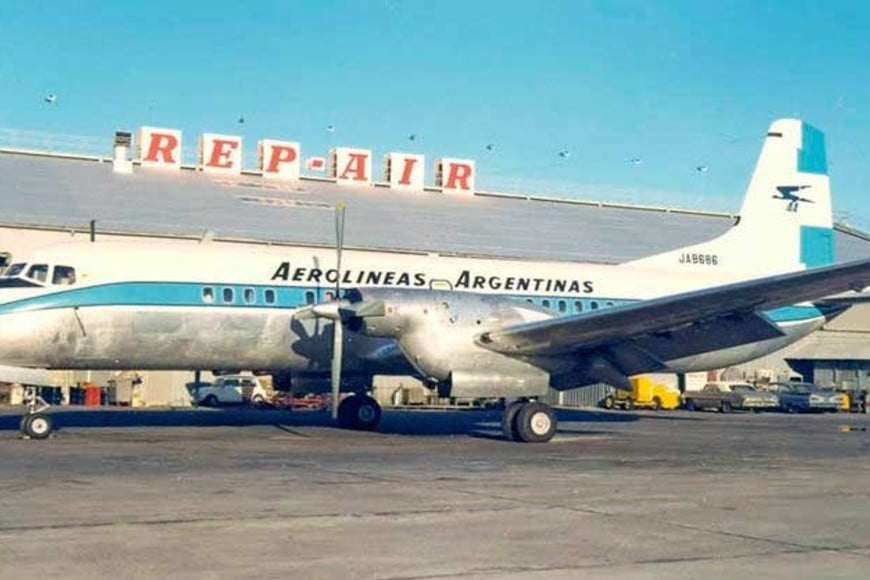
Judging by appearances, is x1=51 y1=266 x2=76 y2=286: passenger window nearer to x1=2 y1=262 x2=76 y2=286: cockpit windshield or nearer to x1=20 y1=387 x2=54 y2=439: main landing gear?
x1=2 y1=262 x2=76 y2=286: cockpit windshield

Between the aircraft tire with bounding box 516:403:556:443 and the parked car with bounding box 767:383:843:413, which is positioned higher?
the parked car with bounding box 767:383:843:413

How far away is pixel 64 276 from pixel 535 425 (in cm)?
993

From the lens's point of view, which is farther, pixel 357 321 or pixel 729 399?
pixel 729 399

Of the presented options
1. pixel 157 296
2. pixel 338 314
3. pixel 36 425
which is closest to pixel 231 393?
pixel 157 296

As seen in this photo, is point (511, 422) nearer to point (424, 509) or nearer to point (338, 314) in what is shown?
point (338, 314)

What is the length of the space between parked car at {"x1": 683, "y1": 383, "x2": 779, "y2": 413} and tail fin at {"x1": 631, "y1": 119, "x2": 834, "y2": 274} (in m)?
18.3

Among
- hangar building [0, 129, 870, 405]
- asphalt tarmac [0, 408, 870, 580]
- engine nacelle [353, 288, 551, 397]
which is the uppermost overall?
hangar building [0, 129, 870, 405]

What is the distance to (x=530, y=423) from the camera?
24375 mm

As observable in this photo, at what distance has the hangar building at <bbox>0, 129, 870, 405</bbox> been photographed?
53750 mm

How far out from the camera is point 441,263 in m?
28.4

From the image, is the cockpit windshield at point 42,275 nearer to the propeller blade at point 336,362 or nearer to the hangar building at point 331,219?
the propeller blade at point 336,362

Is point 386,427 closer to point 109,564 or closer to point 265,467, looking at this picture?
point 265,467

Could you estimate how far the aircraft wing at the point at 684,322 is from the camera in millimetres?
22391

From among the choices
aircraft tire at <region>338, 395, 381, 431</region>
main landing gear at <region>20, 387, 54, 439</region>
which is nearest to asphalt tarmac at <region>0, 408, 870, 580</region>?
main landing gear at <region>20, 387, 54, 439</region>
